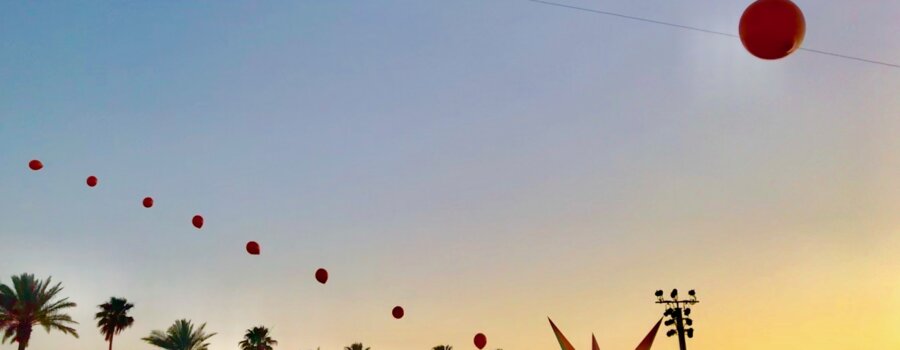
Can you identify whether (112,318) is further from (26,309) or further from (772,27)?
(772,27)

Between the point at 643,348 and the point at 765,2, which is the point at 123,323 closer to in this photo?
the point at 643,348

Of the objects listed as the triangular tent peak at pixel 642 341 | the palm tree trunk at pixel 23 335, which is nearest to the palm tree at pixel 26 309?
the palm tree trunk at pixel 23 335

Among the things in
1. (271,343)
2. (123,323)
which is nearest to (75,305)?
(123,323)

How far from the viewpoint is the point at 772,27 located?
8023mm

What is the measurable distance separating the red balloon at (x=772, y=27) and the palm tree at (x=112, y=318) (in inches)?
2018

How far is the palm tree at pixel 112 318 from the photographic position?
4938 centimetres

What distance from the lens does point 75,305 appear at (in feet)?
144

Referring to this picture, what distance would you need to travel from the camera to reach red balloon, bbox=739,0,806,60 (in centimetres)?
804

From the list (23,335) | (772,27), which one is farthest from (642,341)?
(23,335)

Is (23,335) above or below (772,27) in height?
above

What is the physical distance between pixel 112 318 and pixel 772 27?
51.6 m

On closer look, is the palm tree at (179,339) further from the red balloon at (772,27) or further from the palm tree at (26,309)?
the red balloon at (772,27)

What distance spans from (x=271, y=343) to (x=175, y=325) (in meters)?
7.54

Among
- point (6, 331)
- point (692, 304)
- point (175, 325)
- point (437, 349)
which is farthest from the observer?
point (437, 349)
